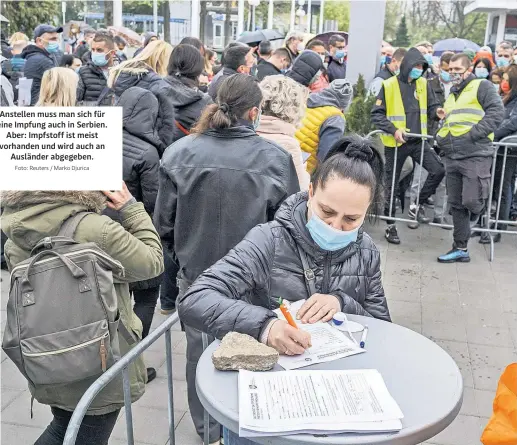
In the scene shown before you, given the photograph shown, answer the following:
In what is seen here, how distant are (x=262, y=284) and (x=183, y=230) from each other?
48.4 inches

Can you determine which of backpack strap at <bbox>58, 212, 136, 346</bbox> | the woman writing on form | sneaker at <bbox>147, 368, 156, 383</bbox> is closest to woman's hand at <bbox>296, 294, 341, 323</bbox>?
the woman writing on form

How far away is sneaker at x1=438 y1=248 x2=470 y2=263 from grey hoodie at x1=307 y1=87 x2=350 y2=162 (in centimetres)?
231

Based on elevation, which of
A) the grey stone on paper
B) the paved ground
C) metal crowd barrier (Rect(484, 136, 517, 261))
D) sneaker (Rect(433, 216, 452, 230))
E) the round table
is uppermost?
the grey stone on paper

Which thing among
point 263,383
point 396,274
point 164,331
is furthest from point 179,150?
point 396,274

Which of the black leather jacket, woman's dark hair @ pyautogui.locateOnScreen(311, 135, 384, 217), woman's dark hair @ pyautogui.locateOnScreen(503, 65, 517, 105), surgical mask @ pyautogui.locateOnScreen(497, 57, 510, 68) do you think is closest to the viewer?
woman's dark hair @ pyautogui.locateOnScreen(311, 135, 384, 217)

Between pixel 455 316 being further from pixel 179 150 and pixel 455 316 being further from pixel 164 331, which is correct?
pixel 164 331

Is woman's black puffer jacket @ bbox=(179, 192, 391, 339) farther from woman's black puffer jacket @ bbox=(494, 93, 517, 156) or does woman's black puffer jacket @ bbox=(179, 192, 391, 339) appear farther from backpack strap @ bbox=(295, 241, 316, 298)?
woman's black puffer jacket @ bbox=(494, 93, 517, 156)

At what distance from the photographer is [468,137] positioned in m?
6.33

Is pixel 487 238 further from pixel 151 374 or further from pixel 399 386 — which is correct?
pixel 399 386

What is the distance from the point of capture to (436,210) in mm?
7996

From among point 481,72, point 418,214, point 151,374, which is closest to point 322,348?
point 151,374

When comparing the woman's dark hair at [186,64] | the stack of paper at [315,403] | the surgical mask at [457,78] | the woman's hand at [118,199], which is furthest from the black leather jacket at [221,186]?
the surgical mask at [457,78]

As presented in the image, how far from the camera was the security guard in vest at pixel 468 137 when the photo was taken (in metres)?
6.24

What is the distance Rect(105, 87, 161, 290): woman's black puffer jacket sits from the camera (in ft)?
14.0
